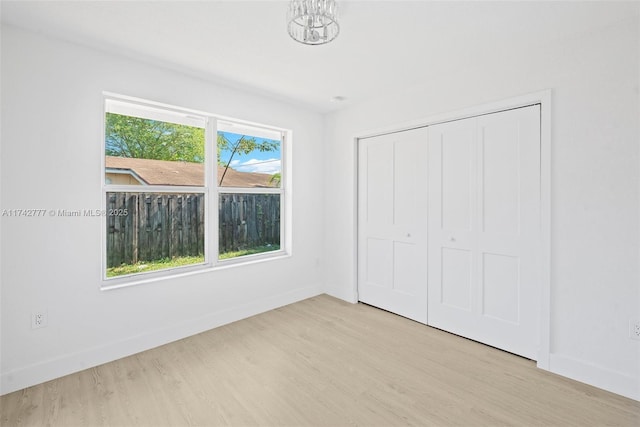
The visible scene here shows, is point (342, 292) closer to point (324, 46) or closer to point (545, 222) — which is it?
point (545, 222)

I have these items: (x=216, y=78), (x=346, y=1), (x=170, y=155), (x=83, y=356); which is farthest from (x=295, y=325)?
(x=346, y=1)

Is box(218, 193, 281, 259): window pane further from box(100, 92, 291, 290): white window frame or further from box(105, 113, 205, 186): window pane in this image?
box(105, 113, 205, 186): window pane

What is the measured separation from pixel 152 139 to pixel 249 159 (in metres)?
1.07

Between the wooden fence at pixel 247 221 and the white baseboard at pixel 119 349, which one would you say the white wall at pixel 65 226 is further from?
the wooden fence at pixel 247 221

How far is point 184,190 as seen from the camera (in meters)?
3.11

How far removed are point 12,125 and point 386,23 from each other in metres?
2.67

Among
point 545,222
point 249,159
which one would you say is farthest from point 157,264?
point 545,222

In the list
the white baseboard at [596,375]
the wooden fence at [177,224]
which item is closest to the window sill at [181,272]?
the wooden fence at [177,224]

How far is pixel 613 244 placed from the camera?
2.13 meters

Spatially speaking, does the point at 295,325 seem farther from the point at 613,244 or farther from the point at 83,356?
the point at 613,244

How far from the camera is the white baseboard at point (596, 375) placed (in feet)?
6.73

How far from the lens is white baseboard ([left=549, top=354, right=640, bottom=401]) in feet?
6.73

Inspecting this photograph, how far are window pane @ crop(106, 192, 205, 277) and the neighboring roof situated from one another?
0.46 ft

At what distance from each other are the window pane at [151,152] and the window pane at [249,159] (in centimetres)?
27
